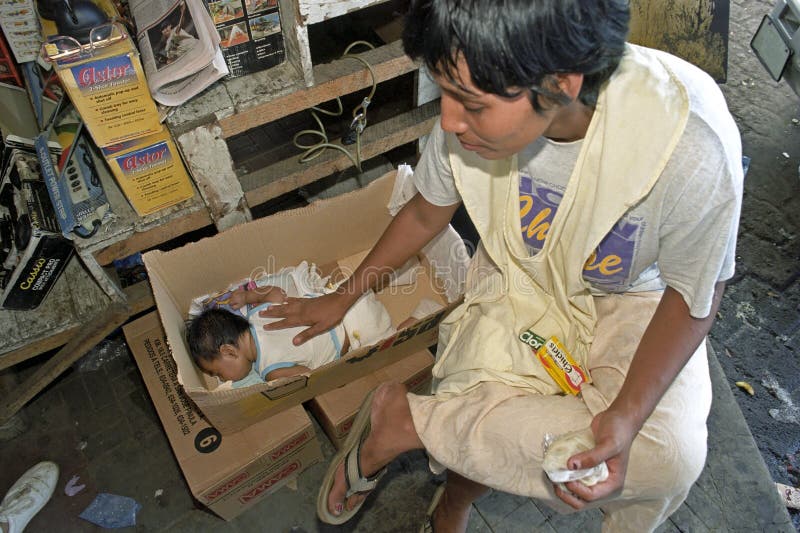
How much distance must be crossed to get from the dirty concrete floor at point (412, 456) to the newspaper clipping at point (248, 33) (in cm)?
127

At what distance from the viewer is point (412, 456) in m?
1.95

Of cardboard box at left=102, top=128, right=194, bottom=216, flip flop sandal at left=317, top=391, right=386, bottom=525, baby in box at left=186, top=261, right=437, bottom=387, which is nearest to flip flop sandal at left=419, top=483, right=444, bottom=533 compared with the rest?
flip flop sandal at left=317, top=391, right=386, bottom=525

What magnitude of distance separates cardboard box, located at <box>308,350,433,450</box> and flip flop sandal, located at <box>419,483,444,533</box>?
1.11 ft

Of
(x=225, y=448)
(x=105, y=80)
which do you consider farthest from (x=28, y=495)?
(x=105, y=80)

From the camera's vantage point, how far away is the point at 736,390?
83.2 inches

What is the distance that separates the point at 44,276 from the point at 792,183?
10.1ft

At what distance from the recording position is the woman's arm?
113cm

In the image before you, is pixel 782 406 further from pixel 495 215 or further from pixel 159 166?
pixel 159 166

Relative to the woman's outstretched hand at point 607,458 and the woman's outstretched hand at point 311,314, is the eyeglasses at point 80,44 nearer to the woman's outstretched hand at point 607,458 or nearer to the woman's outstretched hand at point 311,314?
the woman's outstretched hand at point 311,314

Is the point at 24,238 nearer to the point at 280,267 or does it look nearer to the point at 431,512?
the point at 280,267

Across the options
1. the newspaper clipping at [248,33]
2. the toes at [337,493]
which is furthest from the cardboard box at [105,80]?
the toes at [337,493]

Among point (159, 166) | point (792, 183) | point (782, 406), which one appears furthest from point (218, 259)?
point (792, 183)

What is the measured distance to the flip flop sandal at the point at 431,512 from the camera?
1.76 meters

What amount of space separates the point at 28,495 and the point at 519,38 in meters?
2.01
